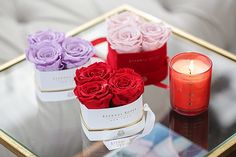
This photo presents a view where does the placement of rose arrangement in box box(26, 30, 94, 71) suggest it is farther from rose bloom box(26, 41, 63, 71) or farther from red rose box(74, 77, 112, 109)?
red rose box(74, 77, 112, 109)

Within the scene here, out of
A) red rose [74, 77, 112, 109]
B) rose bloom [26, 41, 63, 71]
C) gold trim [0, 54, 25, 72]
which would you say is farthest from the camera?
gold trim [0, 54, 25, 72]

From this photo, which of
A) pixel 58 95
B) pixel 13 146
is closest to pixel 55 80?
pixel 58 95

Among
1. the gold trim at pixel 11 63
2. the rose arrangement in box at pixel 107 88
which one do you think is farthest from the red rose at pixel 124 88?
the gold trim at pixel 11 63

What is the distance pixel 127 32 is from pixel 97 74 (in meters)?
0.14

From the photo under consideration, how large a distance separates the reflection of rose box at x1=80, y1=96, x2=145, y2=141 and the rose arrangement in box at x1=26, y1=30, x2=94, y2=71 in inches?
4.6

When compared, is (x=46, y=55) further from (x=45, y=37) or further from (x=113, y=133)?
(x=113, y=133)

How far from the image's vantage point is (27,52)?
1.11m

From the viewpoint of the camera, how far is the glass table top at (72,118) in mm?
1039

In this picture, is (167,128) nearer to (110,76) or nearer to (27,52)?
(110,76)

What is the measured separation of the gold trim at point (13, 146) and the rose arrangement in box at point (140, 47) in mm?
239

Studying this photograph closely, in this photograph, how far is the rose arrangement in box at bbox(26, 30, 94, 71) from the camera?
109 centimetres

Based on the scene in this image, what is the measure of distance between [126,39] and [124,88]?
0.16m

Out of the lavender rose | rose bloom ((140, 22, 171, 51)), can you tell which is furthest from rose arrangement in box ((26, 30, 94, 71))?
rose bloom ((140, 22, 171, 51))

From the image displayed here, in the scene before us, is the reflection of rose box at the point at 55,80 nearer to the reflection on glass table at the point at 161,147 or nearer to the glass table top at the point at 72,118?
the glass table top at the point at 72,118
